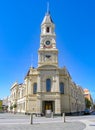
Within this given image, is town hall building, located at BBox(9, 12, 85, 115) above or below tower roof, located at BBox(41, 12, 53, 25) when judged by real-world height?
below

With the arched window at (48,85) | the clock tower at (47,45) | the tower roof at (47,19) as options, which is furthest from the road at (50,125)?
the tower roof at (47,19)

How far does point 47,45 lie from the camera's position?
63.2 meters

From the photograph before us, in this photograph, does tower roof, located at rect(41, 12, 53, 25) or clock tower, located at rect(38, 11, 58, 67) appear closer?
clock tower, located at rect(38, 11, 58, 67)

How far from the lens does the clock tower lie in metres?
61.3

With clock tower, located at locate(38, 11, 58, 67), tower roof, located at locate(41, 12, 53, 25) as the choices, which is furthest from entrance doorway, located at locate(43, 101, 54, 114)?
tower roof, located at locate(41, 12, 53, 25)

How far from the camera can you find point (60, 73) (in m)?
62.2

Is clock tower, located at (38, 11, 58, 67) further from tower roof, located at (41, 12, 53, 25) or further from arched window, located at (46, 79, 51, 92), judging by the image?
arched window, located at (46, 79, 51, 92)

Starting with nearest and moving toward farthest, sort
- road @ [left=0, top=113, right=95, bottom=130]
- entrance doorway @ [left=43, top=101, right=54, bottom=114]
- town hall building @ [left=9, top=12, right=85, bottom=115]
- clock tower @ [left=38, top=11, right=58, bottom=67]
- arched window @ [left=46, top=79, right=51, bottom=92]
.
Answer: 1. road @ [left=0, top=113, right=95, bottom=130]
2. town hall building @ [left=9, top=12, right=85, bottom=115]
3. arched window @ [left=46, top=79, right=51, bottom=92]
4. entrance doorway @ [left=43, top=101, right=54, bottom=114]
5. clock tower @ [left=38, top=11, right=58, bottom=67]

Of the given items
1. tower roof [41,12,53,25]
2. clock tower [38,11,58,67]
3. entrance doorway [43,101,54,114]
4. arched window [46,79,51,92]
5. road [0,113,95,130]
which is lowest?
road [0,113,95,130]

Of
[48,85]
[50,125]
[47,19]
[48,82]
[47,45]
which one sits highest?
[47,19]

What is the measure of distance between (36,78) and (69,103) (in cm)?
1085

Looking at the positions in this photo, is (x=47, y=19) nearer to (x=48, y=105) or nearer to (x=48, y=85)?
(x=48, y=85)

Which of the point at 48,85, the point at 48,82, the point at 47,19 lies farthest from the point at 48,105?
the point at 47,19

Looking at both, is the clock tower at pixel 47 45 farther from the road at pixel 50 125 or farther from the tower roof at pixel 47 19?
the road at pixel 50 125
